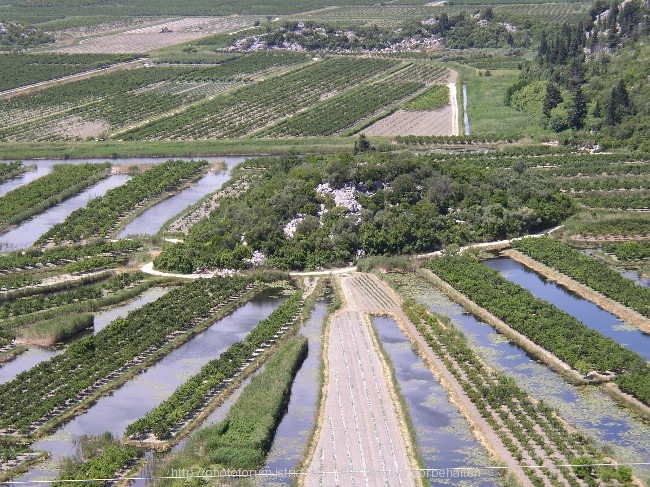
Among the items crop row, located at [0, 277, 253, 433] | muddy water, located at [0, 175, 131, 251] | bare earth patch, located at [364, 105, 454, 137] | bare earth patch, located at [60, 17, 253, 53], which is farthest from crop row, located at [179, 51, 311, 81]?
crop row, located at [0, 277, 253, 433]

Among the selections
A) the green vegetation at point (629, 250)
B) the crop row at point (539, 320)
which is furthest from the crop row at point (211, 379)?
the green vegetation at point (629, 250)

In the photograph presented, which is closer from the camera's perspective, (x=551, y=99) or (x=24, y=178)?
(x=24, y=178)

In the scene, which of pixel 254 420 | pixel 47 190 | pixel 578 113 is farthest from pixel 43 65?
pixel 254 420

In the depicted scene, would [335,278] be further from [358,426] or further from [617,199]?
[617,199]

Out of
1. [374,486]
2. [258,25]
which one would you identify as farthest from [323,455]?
[258,25]

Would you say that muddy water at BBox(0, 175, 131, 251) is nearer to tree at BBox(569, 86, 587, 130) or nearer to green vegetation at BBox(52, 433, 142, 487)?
green vegetation at BBox(52, 433, 142, 487)
